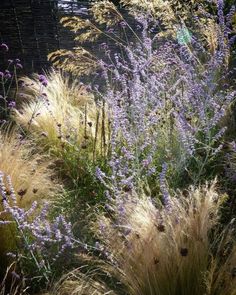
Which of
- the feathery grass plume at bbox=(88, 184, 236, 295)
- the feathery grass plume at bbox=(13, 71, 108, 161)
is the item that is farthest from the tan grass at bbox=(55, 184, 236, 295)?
the feathery grass plume at bbox=(13, 71, 108, 161)

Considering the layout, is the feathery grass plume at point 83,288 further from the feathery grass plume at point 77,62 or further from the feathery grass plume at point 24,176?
the feathery grass plume at point 77,62

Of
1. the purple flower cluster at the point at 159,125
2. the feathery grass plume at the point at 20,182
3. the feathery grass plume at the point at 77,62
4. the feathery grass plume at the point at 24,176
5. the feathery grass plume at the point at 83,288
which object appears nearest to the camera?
the feathery grass plume at the point at 83,288

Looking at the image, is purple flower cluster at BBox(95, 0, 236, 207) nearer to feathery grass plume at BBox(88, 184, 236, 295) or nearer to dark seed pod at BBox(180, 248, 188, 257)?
feathery grass plume at BBox(88, 184, 236, 295)

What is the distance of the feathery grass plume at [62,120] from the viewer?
12.5ft

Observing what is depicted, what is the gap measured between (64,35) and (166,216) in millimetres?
6585

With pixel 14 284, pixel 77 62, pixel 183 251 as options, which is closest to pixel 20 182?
pixel 14 284

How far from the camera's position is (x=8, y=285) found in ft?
7.79

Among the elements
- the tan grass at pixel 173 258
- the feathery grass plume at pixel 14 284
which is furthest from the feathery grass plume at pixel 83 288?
the feathery grass plume at pixel 14 284

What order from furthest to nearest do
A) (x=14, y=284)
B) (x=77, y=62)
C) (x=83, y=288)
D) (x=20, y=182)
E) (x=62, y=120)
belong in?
(x=77, y=62) → (x=62, y=120) → (x=20, y=182) → (x=14, y=284) → (x=83, y=288)

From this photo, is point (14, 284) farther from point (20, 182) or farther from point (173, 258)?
point (173, 258)

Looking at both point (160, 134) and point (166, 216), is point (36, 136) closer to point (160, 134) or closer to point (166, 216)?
point (160, 134)

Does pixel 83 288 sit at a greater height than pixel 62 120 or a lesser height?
lesser

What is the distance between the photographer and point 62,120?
14.5 ft

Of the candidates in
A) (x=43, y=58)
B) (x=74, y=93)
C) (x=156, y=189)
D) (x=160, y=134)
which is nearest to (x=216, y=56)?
(x=160, y=134)
